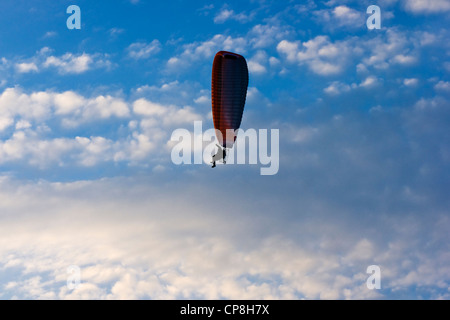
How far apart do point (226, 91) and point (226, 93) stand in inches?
12.4

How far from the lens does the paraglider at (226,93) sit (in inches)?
3317

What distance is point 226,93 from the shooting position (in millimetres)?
84875

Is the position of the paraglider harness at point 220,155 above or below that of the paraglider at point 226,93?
below

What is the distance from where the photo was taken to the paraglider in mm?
84250

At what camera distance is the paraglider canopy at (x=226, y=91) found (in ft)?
276

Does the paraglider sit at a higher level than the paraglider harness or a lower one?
higher

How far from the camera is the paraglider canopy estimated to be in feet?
276

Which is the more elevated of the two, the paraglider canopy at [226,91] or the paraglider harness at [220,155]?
the paraglider canopy at [226,91]

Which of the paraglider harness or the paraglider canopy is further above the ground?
the paraglider canopy
